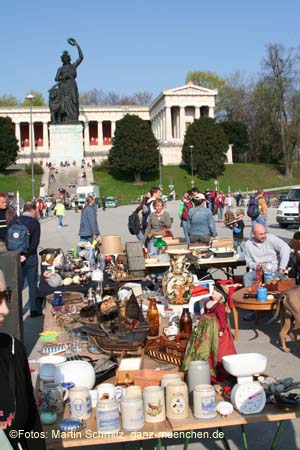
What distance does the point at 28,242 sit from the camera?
27.8 feet

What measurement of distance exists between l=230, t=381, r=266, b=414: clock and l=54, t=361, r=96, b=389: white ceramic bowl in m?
0.91

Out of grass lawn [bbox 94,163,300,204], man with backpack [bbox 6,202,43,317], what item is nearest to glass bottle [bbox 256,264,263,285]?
man with backpack [bbox 6,202,43,317]

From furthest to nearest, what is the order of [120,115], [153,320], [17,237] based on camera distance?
[120,115], [17,237], [153,320]

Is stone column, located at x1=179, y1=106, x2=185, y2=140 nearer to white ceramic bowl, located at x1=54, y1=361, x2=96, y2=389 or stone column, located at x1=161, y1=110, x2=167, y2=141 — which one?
stone column, located at x1=161, y1=110, x2=167, y2=141

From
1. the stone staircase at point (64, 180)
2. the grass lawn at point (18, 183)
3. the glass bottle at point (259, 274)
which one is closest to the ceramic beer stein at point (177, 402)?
the glass bottle at point (259, 274)

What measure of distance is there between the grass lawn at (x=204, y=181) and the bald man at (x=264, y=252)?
51.8 metres

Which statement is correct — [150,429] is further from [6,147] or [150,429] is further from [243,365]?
[6,147]

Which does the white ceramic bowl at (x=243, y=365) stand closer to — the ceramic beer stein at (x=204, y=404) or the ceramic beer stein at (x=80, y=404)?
the ceramic beer stein at (x=204, y=404)

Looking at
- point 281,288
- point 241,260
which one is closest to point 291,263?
point 241,260

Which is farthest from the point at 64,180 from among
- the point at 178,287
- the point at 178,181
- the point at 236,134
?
the point at 178,287

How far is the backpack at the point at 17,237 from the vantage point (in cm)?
827

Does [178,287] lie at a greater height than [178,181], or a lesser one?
lesser

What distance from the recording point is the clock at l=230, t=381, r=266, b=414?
3408 millimetres

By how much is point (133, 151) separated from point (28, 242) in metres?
61.0
